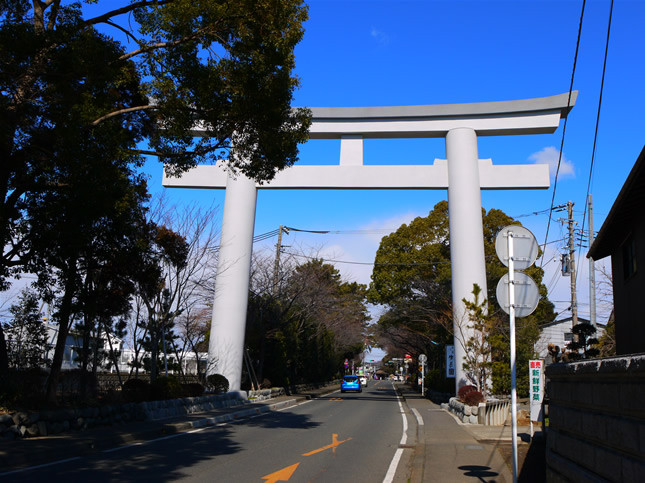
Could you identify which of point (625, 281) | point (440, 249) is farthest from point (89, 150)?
point (440, 249)

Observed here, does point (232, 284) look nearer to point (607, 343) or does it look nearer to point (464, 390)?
point (464, 390)

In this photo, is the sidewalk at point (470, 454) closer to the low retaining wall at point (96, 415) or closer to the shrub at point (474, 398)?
the shrub at point (474, 398)

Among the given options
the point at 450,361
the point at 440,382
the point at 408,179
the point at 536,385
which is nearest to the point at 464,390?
the point at 450,361

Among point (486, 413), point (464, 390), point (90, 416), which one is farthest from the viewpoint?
point (464, 390)

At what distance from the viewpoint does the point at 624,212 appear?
461 inches

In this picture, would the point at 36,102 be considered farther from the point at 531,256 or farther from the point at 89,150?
the point at 531,256

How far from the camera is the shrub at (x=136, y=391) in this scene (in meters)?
16.8

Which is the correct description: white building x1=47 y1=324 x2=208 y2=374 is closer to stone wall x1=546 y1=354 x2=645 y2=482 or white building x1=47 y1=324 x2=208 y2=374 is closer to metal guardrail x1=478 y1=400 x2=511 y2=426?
metal guardrail x1=478 y1=400 x2=511 y2=426

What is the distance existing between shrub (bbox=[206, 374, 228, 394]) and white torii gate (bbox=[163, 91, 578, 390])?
0.98m

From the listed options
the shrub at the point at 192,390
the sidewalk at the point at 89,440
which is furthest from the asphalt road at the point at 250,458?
the shrub at the point at 192,390

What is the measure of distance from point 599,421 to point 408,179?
1984cm

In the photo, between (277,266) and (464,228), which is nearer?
(464,228)

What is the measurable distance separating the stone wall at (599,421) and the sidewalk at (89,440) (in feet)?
27.1

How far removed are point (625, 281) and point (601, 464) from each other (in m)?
10.2
